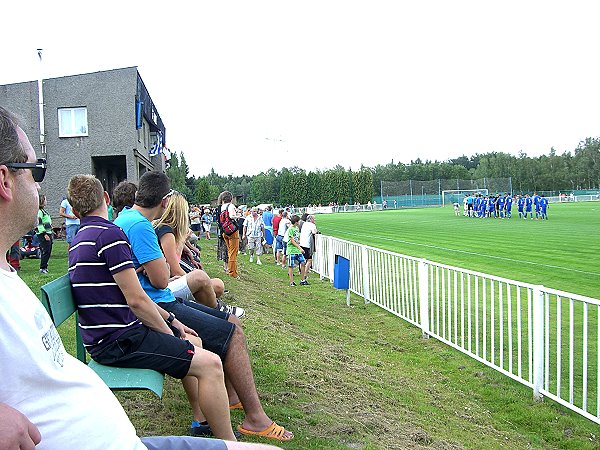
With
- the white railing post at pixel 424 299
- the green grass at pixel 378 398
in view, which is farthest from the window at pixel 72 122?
the white railing post at pixel 424 299

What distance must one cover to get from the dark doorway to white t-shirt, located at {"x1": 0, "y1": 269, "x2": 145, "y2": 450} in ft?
90.1

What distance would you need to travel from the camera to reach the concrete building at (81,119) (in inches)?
1124

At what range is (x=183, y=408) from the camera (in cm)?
495

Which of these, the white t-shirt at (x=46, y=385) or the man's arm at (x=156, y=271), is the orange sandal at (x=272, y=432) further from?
the white t-shirt at (x=46, y=385)

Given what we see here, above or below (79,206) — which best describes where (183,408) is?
below

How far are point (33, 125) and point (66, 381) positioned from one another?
29.4m

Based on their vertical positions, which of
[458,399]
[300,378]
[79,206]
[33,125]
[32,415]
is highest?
[33,125]

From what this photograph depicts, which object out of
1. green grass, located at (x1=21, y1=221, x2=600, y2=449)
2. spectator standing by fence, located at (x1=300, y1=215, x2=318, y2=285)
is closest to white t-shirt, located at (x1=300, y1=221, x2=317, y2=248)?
spectator standing by fence, located at (x1=300, y1=215, x2=318, y2=285)

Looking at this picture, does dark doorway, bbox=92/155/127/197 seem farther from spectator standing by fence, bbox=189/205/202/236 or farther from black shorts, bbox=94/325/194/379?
black shorts, bbox=94/325/194/379

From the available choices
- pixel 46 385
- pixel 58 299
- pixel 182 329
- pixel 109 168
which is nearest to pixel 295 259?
pixel 182 329

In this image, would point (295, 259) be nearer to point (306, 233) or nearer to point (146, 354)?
point (306, 233)

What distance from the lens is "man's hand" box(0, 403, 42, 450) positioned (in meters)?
1.59

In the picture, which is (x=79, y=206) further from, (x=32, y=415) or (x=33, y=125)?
(x=33, y=125)

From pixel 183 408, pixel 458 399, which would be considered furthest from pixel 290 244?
pixel 183 408
